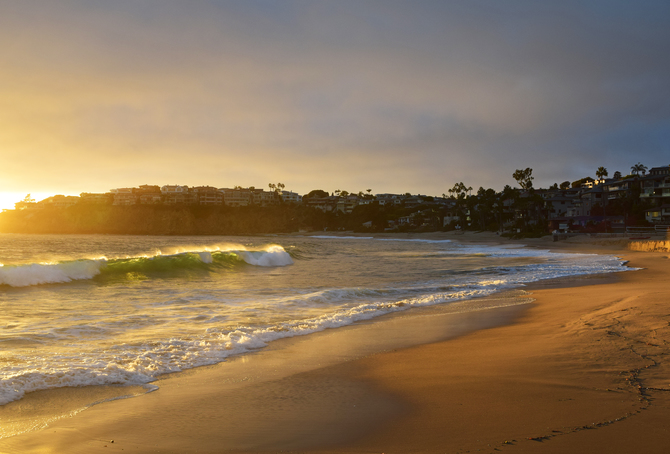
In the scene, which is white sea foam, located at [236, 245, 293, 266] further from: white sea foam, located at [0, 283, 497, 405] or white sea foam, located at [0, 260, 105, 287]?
white sea foam, located at [0, 283, 497, 405]

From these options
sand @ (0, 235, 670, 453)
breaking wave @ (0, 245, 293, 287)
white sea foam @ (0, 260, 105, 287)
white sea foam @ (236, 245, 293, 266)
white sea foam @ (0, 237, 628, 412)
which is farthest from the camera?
white sea foam @ (236, 245, 293, 266)

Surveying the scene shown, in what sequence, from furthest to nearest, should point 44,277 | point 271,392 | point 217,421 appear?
point 44,277, point 271,392, point 217,421

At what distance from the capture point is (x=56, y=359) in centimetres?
679

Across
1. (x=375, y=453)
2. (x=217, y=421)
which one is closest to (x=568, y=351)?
(x=375, y=453)

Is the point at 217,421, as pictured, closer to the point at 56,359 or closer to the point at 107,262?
the point at 56,359

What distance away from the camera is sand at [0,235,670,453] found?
388cm

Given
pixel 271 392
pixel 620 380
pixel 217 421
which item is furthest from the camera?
pixel 271 392

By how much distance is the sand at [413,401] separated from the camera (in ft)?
12.7

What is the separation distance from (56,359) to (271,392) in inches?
145

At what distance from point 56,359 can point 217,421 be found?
12.4ft

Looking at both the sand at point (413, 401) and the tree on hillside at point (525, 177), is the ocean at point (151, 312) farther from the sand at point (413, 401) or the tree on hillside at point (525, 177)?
the tree on hillside at point (525, 177)

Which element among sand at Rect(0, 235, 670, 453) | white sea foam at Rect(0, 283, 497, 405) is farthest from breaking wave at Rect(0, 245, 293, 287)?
sand at Rect(0, 235, 670, 453)

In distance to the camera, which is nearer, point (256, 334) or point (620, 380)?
point (620, 380)

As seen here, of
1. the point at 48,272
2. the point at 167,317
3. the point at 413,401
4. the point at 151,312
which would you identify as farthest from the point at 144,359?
the point at 48,272
